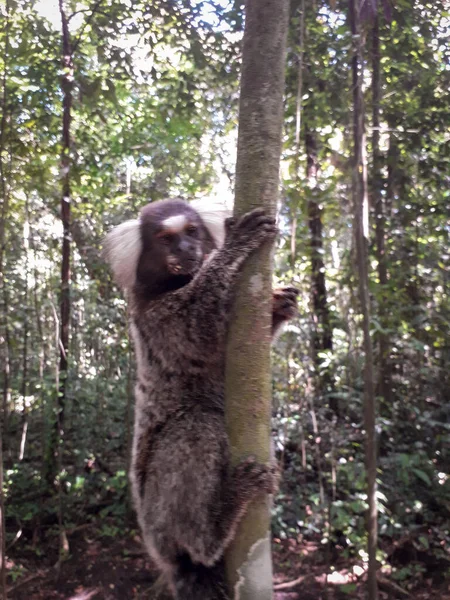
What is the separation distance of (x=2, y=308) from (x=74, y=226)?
1.87 meters

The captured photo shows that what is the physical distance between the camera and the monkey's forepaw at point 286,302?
3.33 m

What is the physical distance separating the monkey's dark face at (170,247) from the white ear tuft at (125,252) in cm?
6

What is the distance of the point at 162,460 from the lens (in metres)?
2.97

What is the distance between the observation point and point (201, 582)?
2689mm

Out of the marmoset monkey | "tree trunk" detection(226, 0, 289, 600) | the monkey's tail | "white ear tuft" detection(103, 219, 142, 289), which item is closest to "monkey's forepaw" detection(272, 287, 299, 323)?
the marmoset monkey

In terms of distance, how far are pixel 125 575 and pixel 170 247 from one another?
14.0 feet

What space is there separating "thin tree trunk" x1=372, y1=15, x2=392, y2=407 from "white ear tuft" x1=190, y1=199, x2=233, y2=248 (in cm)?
204

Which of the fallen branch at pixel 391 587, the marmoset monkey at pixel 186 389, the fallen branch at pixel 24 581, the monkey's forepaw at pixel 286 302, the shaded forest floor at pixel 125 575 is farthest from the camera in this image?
the fallen branch at pixel 24 581

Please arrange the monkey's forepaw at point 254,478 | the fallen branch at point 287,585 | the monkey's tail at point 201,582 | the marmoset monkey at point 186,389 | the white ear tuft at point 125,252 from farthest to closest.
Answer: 1. the fallen branch at point 287,585
2. the white ear tuft at point 125,252
3. the monkey's tail at point 201,582
4. the marmoset monkey at point 186,389
5. the monkey's forepaw at point 254,478

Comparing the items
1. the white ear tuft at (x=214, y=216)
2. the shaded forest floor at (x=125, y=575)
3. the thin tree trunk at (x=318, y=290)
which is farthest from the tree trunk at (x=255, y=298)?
the thin tree trunk at (x=318, y=290)

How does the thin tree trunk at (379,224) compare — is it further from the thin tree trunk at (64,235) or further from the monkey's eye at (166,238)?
the thin tree trunk at (64,235)

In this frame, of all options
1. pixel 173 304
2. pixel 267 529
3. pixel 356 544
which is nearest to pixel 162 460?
pixel 173 304

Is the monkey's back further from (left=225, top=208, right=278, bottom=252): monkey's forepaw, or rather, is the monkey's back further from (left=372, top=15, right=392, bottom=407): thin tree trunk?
(left=372, top=15, right=392, bottom=407): thin tree trunk

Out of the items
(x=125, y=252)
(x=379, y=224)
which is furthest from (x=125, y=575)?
(x=379, y=224)
